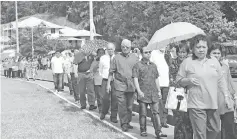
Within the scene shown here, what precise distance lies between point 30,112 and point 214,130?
25.0 ft

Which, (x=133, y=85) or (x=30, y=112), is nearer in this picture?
(x=133, y=85)

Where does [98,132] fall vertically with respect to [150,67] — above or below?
below

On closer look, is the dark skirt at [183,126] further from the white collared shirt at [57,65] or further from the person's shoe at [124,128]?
the white collared shirt at [57,65]

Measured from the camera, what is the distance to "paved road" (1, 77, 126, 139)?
922 centimetres

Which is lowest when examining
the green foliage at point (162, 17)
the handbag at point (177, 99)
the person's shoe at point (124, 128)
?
the person's shoe at point (124, 128)

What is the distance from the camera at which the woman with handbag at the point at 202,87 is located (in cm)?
607

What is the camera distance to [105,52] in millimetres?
12672

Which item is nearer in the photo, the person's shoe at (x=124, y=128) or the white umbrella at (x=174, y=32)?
the person's shoe at (x=124, y=128)

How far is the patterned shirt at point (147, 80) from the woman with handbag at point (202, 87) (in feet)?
7.73

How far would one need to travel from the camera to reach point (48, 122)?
35.8 ft

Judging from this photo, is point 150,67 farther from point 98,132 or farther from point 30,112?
point 30,112

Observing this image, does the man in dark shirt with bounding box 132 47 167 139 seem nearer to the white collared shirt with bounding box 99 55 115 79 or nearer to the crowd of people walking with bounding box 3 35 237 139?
the crowd of people walking with bounding box 3 35 237 139

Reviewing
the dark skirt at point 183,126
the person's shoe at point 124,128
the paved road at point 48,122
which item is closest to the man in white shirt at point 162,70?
the person's shoe at point 124,128

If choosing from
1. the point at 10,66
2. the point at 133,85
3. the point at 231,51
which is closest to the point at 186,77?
the point at 133,85
